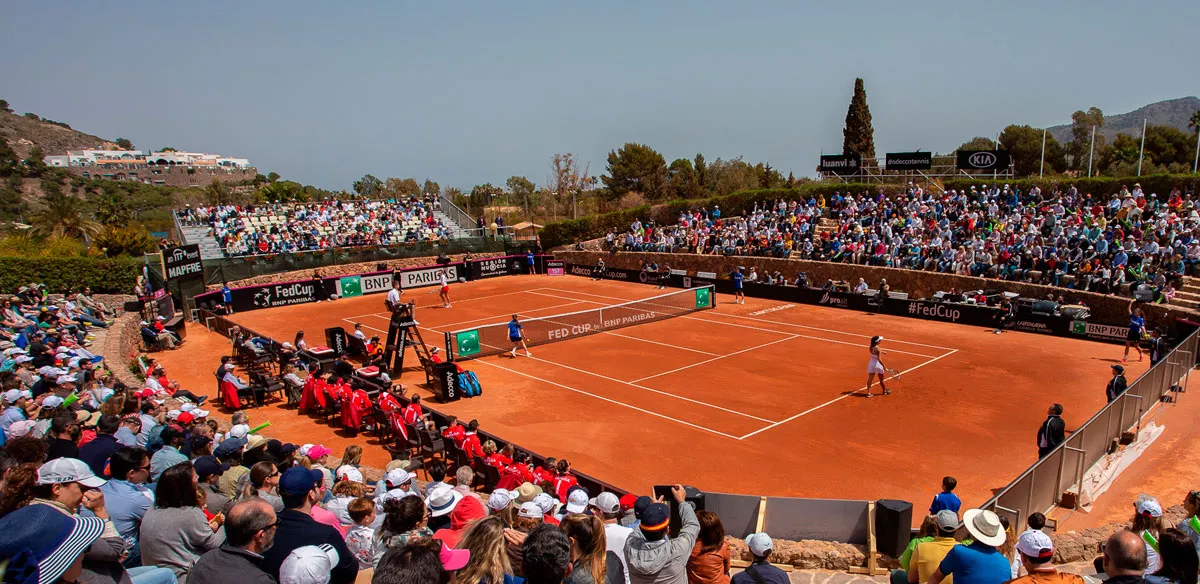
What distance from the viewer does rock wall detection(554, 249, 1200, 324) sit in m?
24.5

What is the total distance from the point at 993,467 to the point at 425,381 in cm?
1520

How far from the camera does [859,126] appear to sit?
59938 mm

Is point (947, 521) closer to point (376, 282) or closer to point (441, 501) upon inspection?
point (441, 501)

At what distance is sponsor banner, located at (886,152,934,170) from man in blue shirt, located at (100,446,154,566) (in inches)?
1781

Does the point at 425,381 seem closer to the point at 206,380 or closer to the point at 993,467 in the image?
the point at 206,380

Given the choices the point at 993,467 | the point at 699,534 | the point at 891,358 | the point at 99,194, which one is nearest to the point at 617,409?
the point at 993,467

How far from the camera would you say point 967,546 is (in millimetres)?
5719

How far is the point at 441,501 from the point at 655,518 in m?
1.70

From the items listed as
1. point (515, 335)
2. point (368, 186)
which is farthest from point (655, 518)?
point (368, 186)

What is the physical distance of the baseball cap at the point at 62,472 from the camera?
509cm

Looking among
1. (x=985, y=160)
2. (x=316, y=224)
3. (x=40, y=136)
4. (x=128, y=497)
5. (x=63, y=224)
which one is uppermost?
(x=40, y=136)

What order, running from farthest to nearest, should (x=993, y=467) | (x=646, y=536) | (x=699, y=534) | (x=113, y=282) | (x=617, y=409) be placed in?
(x=113, y=282)
(x=617, y=409)
(x=993, y=467)
(x=699, y=534)
(x=646, y=536)

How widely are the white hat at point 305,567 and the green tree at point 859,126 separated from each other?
60.9 metres

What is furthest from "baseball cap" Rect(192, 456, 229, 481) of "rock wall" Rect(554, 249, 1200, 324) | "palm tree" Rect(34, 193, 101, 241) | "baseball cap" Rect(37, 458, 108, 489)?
"palm tree" Rect(34, 193, 101, 241)
